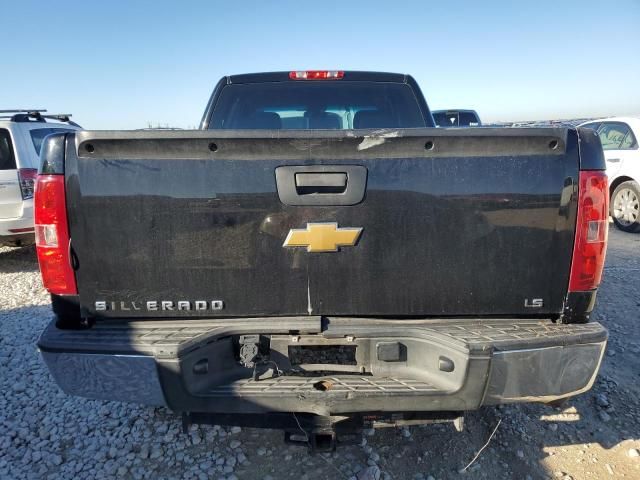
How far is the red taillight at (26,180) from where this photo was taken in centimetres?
Result: 585

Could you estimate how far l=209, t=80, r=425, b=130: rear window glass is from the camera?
3393 millimetres

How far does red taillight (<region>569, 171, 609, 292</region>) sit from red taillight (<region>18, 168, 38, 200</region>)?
6488mm

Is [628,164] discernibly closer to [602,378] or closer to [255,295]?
[602,378]

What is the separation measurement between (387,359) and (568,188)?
1103 mm

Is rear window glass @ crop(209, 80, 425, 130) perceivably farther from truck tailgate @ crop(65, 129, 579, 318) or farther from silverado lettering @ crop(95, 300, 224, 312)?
silverado lettering @ crop(95, 300, 224, 312)

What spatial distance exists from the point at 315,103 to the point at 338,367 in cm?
223

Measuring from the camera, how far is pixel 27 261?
7020mm

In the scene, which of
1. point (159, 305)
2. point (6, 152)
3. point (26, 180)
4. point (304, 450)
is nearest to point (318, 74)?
point (159, 305)

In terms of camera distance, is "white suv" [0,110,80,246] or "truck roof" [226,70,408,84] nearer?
"truck roof" [226,70,408,84]

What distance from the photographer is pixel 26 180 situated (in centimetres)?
589

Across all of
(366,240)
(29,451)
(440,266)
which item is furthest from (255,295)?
(29,451)

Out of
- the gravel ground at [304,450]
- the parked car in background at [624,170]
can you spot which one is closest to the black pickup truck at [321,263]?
the gravel ground at [304,450]

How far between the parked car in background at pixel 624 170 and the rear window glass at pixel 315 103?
19.9 ft

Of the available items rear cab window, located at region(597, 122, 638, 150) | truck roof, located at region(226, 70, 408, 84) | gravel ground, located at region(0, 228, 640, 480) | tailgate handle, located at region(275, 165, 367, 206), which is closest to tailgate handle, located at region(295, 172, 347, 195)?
tailgate handle, located at region(275, 165, 367, 206)
